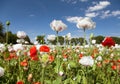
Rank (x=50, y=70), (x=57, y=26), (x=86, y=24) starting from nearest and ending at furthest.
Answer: (x=57, y=26)
(x=86, y=24)
(x=50, y=70)

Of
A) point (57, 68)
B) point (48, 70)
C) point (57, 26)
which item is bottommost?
point (48, 70)

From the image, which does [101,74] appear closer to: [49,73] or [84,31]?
[49,73]

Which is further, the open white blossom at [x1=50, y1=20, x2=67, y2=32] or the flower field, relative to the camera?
the flower field

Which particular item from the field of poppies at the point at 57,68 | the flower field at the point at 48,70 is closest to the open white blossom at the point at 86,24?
the field of poppies at the point at 57,68

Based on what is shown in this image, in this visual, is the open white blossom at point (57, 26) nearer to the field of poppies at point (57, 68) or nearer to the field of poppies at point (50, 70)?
the field of poppies at point (57, 68)

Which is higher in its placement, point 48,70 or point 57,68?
point 57,68

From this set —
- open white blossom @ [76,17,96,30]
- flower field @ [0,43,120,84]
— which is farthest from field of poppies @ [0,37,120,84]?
open white blossom @ [76,17,96,30]

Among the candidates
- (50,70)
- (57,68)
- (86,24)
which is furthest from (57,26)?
(50,70)

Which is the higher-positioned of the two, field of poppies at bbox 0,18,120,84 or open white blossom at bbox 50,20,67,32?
open white blossom at bbox 50,20,67,32

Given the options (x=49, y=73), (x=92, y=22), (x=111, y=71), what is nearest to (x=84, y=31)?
(x=92, y=22)

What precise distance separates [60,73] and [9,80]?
1161 millimetres

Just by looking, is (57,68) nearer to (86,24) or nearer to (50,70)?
(86,24)

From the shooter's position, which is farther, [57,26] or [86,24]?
[86,24]

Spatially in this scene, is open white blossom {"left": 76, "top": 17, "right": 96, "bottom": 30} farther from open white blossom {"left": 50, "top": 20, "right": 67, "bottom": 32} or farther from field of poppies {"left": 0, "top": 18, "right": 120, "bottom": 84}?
open white blossom {"left": 50, "top": 20, "right": 67, "bottom": 32}
